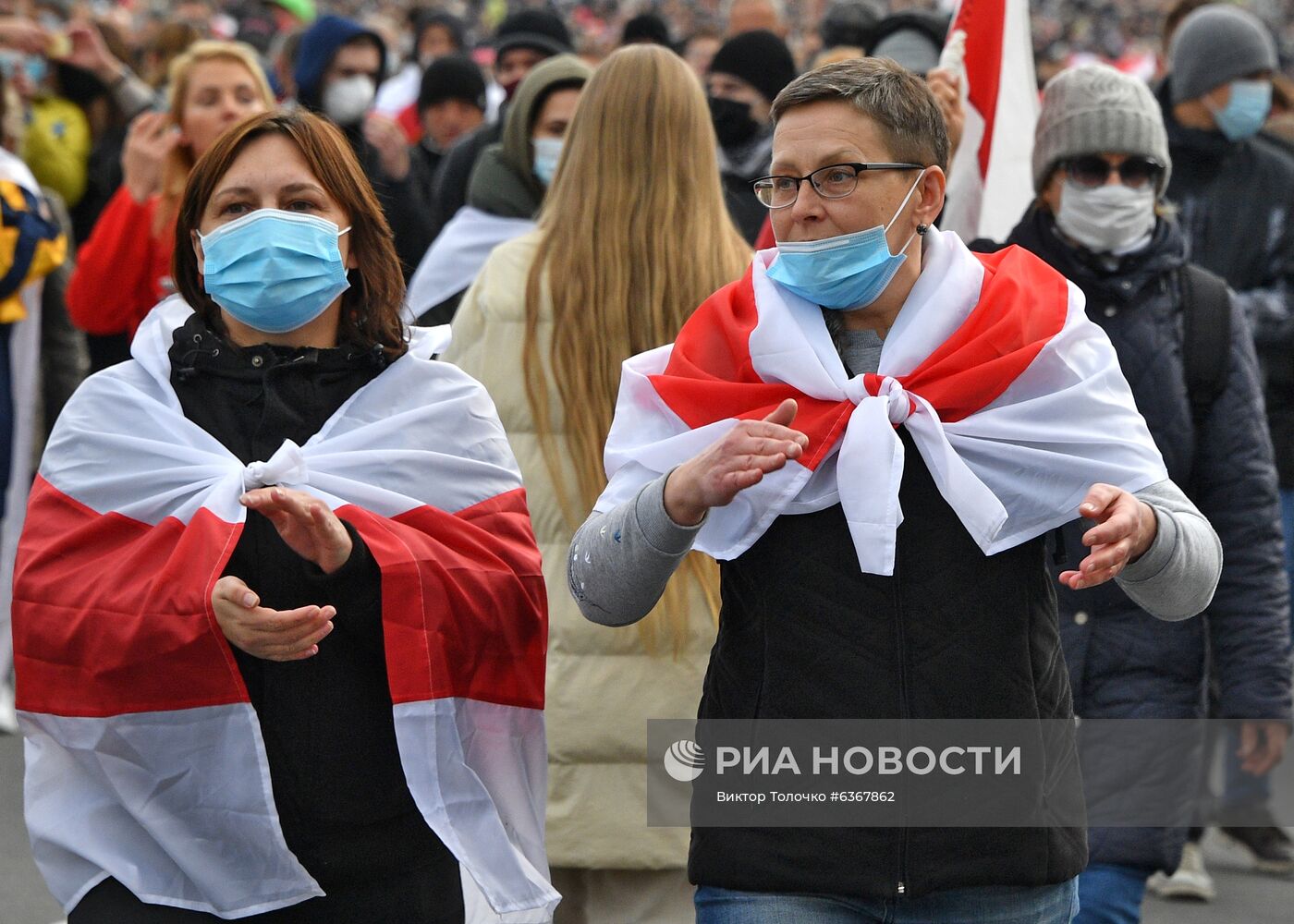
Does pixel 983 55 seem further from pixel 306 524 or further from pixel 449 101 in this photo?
pixel 449 101

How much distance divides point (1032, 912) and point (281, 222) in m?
1.72

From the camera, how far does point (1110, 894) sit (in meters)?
4.07

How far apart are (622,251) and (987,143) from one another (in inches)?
54.0

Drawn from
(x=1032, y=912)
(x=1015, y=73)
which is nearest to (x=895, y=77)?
(x=1032, y=912)

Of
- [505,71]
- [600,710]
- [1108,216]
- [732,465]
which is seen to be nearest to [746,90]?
[505,71]

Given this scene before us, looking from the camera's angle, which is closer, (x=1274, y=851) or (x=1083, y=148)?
(x=1083, y=148)

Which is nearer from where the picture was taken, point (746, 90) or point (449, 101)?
point (746, 90)

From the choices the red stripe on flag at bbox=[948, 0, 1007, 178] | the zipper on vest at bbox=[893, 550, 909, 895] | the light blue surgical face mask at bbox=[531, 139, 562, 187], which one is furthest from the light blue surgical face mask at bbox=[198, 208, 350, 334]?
the light blue surgical face mask at bbox=[531, 139, 562, 187]

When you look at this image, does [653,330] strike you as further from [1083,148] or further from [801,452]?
[801,452]

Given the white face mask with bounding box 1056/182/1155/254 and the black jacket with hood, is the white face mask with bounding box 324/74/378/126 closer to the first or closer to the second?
the black jacket with hood

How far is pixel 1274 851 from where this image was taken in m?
6.08

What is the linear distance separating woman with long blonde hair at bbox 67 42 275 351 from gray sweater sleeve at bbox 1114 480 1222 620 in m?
4.06

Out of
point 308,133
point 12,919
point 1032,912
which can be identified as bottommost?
point 12,919

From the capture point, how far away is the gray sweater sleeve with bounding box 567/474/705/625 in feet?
9.12
